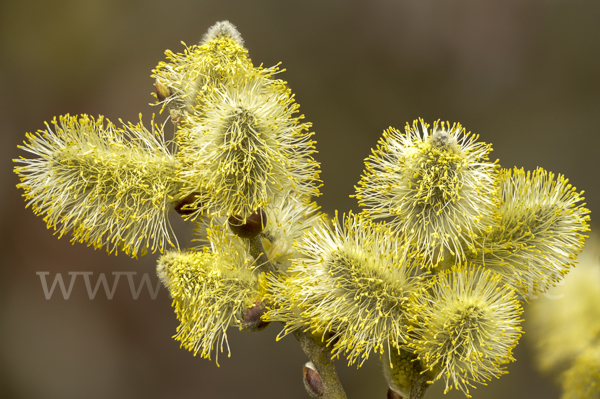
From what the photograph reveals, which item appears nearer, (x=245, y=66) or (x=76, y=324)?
(x=245, y=66)

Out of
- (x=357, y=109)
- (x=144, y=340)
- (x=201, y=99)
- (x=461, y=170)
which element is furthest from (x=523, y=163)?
(x=144, y=340)

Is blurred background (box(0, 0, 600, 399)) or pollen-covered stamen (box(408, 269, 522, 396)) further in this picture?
blurred background (box(0, 0, 600, 399))

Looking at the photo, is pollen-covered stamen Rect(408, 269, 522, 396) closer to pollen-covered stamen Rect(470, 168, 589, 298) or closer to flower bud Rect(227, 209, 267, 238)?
pollen-covered stamen Rect(470, 168, 589, 298)

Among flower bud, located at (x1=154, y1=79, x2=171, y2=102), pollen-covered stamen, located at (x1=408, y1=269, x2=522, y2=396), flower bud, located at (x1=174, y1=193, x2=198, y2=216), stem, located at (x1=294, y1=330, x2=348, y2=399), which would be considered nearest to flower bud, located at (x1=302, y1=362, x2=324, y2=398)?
stem, located at (x1=294, y1=330, x2=348, y2=399)

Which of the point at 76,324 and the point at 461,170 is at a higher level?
the point at 461,170

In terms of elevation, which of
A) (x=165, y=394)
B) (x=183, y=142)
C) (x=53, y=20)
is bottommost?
Answer: (x=165, y=394)

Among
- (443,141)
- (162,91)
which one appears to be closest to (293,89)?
(162,91)

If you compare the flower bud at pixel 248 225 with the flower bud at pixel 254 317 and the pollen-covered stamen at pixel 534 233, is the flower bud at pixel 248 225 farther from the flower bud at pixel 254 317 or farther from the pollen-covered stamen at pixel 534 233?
the pollen-covered stamen at pixel 534 233

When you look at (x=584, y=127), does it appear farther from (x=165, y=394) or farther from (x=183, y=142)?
(x=165, y=394)
